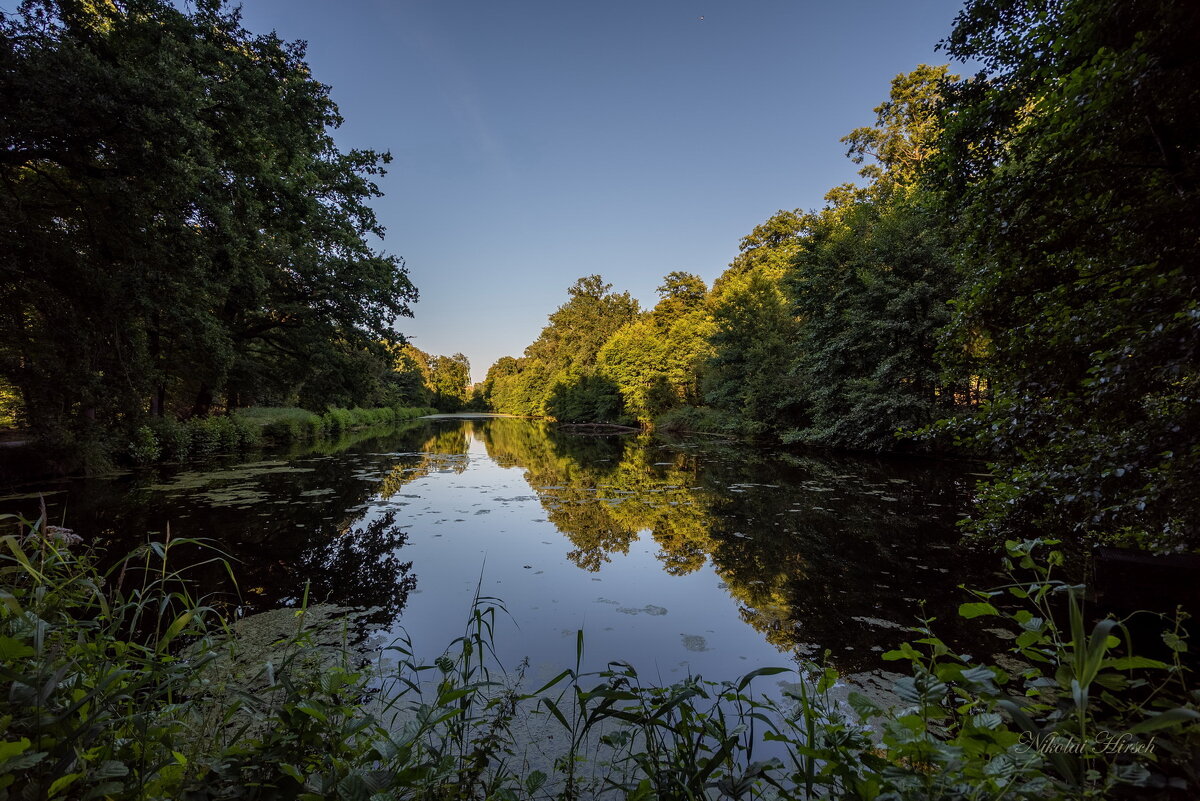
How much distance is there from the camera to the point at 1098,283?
127 inches

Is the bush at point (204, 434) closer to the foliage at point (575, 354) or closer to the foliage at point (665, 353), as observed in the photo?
the foliage at point (665, 353)

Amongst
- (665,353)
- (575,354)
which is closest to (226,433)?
(665,353)

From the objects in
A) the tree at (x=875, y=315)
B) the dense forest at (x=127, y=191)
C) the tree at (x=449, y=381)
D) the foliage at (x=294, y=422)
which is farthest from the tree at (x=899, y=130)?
the tree at (x=449, y=381)

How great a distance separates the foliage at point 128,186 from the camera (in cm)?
585

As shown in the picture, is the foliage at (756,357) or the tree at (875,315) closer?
the tree at (875,315)

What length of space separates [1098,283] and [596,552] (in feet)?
17.3

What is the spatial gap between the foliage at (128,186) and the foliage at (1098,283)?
9927mm

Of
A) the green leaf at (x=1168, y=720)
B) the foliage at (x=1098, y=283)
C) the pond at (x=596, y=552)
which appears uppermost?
the foliage at (x=1098, y=283)

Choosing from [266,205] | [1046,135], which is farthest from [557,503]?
[266,205]

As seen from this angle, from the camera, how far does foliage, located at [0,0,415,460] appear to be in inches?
230

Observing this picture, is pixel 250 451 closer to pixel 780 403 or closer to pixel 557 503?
pixel 557 503

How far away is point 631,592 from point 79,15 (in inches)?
438

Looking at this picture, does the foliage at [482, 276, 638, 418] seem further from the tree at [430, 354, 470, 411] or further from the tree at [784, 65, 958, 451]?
the tree at [784, 65, 958, 451]

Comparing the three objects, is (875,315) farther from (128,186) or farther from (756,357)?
(128,186)
